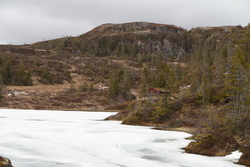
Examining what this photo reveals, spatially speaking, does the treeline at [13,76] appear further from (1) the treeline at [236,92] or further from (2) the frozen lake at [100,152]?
(2) the frozen lake at [100,152]

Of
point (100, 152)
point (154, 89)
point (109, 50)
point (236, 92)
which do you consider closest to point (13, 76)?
point (154, 89)

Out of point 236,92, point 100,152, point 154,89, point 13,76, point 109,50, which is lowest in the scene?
point 100,152

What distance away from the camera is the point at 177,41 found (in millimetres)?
196625

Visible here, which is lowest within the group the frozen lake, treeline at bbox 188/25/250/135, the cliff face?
the frozen lake

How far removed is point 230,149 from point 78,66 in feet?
353

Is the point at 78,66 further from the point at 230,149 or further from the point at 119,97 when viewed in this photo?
the point at 230,149

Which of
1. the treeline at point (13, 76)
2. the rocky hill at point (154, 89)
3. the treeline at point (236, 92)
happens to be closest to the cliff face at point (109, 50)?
the rocky hill at point (154, 89)

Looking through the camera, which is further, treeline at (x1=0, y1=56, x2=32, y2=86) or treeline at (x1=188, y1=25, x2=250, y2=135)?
treeline at (x1=0, y1=56, x2=32, y2=86)

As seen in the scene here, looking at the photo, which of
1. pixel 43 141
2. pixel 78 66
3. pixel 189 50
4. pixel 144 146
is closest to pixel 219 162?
pixel 144 146

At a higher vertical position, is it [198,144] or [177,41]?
[177,41]

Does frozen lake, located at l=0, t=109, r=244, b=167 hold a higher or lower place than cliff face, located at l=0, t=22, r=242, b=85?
lower

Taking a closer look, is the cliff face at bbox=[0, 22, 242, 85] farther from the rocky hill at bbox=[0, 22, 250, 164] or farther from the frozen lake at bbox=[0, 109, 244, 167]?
the frozen lake at bbox=[0, 109, 244, 167]

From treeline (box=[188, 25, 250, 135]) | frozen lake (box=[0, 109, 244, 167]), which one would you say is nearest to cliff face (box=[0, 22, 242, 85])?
treeline (box=[188, 25, 250, 135])

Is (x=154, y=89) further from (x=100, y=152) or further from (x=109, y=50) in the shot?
(x=109, y=50)
